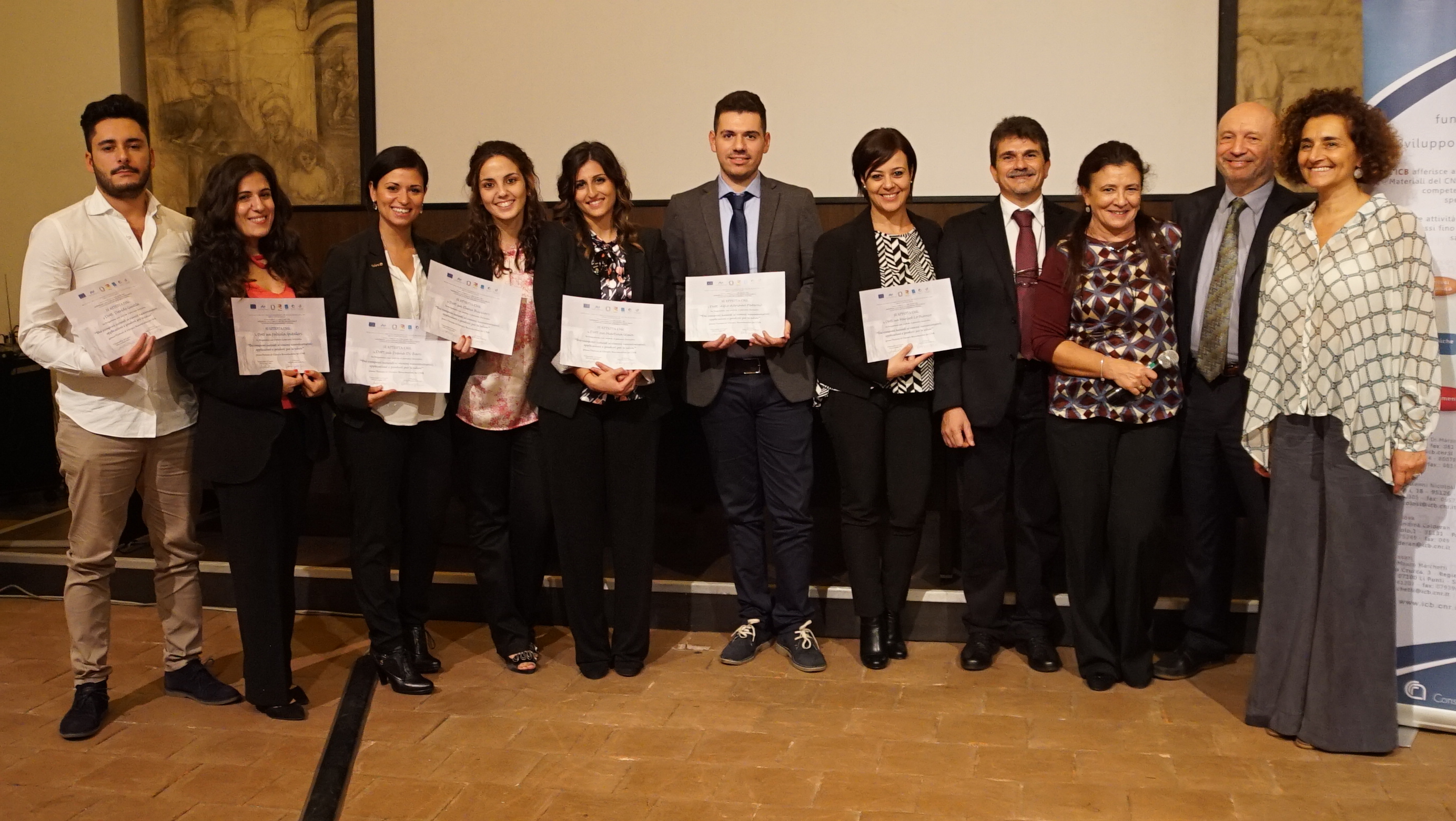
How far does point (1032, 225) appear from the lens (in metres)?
Answer: 3.92

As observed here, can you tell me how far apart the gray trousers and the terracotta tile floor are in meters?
0.11

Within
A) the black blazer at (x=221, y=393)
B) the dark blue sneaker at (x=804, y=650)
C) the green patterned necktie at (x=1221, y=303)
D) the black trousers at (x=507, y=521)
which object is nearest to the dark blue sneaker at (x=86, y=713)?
the black blazer at (x=221, y=393)

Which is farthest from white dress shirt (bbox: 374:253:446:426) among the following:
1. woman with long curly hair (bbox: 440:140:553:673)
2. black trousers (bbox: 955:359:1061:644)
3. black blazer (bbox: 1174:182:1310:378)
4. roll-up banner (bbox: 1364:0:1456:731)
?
roll-up banner (bbox: 1364:0:1456:731)

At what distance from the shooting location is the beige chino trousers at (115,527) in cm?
358

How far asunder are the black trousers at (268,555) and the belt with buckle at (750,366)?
4.76 feet

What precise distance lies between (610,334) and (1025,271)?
1.41m

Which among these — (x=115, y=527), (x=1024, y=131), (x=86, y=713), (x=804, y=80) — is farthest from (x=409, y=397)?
(x=804, y=80)

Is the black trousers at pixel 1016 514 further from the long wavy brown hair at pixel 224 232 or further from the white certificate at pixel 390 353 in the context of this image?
the long wavy brown hair at pixel 224 232

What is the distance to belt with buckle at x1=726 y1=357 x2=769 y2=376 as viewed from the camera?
13.2 ft

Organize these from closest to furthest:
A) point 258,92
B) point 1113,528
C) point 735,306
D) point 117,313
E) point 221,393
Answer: point 117,313, point 221,393, point 1113,528, point 735,306, point 258,92

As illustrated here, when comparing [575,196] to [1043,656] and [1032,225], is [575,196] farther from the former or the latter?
[1043,656]

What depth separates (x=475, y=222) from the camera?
12.7 feet

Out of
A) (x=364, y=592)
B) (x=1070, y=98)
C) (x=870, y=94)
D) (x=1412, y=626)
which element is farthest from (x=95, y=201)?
(x=1412, y=626)

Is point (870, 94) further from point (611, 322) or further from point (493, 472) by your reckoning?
point (493, 472)
